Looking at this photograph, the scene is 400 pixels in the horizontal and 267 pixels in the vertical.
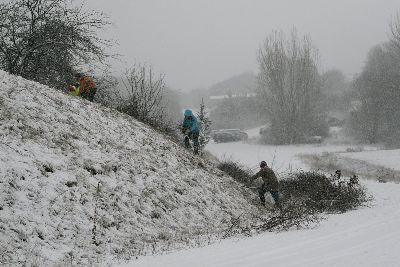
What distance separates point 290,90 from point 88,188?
39.6m

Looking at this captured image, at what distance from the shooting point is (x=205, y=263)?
5.80m

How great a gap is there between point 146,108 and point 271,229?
9.75 metres

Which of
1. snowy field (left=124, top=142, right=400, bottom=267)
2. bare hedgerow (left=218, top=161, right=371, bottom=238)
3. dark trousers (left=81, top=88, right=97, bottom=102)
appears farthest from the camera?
dark trousers (left=81, top=88, right=97, bottom=102)

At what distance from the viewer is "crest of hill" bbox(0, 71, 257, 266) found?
678 cm

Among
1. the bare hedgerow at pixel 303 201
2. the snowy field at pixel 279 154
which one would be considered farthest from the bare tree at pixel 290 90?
the bare hedgerow at pixel 303 201

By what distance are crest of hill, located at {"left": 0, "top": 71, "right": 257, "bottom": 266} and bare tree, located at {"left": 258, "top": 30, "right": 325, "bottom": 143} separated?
33211mm

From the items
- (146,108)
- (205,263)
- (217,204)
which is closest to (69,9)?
(146,108)

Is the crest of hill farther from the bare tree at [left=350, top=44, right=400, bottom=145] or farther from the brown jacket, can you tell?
the bare tree at [left=350, top=44, right=400, bottom=145]

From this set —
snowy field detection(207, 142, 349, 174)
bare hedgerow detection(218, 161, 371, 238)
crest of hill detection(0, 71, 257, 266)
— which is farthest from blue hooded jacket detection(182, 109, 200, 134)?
snowy field detection(207, 142, 349, 174)

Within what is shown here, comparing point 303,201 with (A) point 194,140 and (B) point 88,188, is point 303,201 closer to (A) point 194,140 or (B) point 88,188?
(A) point 194,140

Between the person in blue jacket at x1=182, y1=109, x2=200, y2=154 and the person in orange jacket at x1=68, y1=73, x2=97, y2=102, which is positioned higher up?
the person in orange jacket at x1=68, y1=73, x2=97, y2=102

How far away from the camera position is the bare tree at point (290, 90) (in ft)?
148

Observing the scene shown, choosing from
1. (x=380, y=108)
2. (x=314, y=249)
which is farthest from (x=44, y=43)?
(x=380, y=108)

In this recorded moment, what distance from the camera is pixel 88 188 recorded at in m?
A: 8.33
